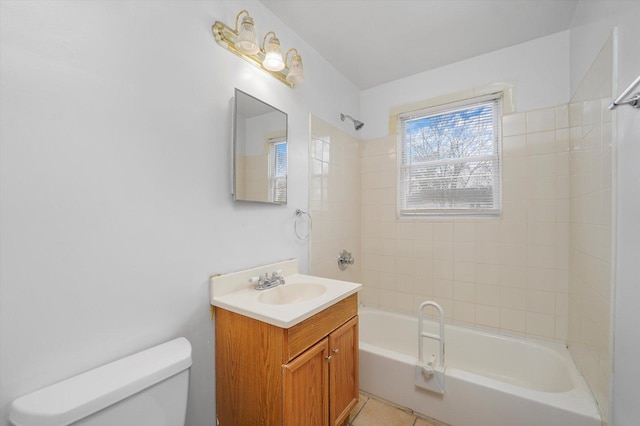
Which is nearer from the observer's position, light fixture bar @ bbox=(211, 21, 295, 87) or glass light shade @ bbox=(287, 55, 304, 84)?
light fixture bar @ bbox=(211, 21, 295, 87)

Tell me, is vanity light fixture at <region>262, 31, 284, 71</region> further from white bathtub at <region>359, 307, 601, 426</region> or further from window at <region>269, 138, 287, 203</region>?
white bathtub at <region>359, 307, 601, 426</region>

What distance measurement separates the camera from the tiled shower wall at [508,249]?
6.22 ft

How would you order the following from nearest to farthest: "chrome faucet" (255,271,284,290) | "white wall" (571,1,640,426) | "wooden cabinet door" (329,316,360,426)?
"white wall" (571,1,640,426), "wooden cabinet door" (329,316,360,426), "chrome faucet" (255,271,284,290)

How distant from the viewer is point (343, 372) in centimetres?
149

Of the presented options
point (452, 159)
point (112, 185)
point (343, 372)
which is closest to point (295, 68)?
point (112, 185)

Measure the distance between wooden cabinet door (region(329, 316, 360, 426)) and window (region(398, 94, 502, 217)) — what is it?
137 cm

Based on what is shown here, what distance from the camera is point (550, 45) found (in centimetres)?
190

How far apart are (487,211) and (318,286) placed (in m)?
1.56

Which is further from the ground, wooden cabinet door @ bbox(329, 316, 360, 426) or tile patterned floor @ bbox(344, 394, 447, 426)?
wooden cabinet door @ bbox(329, 316, 360, 426)

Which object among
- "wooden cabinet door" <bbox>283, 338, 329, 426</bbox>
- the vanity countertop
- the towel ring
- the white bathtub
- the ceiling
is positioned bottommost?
the white bathtub

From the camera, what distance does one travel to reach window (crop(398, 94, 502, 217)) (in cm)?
215

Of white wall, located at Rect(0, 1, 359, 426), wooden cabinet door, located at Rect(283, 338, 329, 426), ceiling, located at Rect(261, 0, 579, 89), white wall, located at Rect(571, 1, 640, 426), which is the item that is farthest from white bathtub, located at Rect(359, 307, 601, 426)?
ceiling, located at Rect(261, 0, 579, 89)

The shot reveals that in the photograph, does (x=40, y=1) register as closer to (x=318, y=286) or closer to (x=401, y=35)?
(x=318, y=286)

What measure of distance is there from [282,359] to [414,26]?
2193 mm
